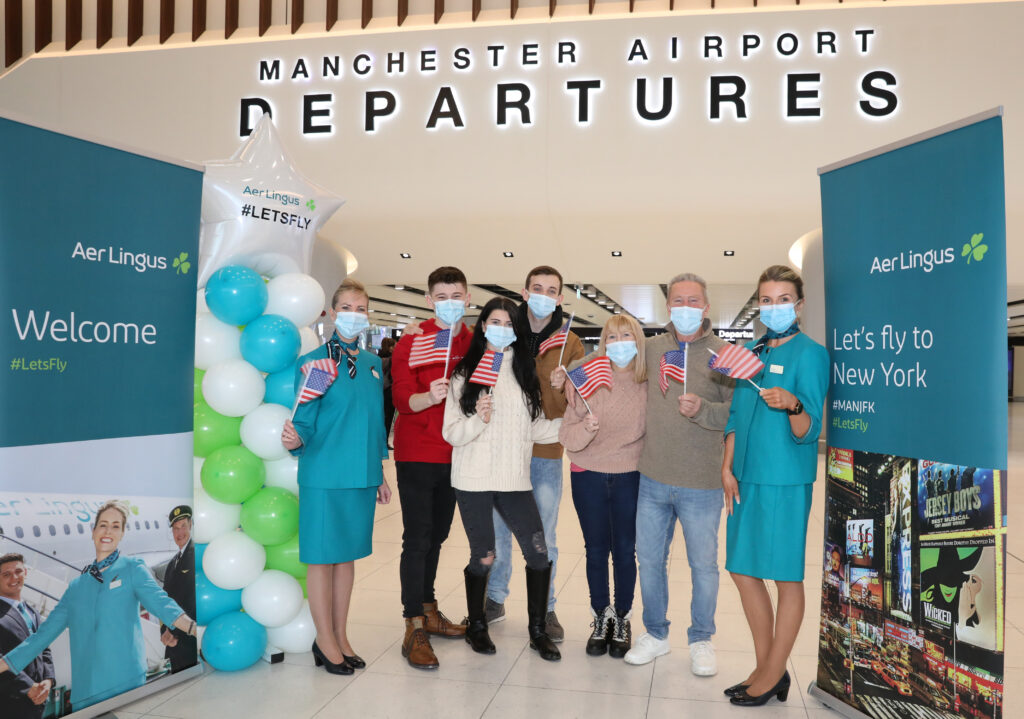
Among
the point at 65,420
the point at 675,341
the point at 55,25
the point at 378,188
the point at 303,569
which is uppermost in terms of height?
the point at 55,25

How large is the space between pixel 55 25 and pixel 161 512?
31.3 ft

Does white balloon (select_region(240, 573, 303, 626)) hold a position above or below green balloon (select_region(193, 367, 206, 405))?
below

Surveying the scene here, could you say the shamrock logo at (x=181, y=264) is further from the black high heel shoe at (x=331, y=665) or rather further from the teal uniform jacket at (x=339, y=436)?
the black high heel shoe at (x=331, y=665)

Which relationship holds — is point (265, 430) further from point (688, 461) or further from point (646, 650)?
point (646, 650)

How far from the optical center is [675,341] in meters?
3.21

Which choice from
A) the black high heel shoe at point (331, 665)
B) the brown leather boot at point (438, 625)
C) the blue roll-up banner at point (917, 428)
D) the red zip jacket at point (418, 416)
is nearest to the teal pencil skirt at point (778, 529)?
the blue roll-up banner at point (917, 428)

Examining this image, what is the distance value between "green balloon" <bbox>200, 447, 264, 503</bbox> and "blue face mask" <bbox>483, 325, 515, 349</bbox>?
3.65 ft

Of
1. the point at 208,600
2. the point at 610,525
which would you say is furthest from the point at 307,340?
the point at 610,525

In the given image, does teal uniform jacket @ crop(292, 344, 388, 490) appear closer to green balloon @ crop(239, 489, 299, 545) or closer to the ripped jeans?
green balloon @ crop(239, 489, 299, 545)

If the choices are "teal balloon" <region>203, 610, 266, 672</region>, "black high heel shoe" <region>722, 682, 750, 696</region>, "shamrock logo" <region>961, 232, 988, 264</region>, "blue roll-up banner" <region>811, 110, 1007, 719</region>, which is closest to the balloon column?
"teal balloon" <region>203, 610, 266, 672</region>

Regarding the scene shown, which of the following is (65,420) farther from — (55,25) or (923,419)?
(55,25)

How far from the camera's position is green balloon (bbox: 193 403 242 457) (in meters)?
3.24

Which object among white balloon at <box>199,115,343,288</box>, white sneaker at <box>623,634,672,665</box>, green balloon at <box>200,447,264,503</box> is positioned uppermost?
white balloon at <box>199,115,343,288</box>

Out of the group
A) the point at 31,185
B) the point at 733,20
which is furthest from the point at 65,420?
the point at 733,20
